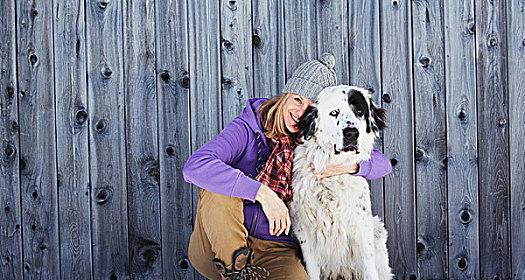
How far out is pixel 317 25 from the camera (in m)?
3.97

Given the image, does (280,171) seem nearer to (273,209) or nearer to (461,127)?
(273,209)

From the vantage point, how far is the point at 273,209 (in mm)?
3045

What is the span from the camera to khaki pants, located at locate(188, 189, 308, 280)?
3062 millimetres

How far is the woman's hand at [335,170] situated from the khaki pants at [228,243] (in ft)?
1.10

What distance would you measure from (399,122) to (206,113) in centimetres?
99

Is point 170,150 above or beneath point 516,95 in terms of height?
beneath

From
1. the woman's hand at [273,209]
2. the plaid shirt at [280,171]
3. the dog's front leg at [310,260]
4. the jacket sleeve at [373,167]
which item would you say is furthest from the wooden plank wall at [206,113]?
the woman's hand at [273,209]

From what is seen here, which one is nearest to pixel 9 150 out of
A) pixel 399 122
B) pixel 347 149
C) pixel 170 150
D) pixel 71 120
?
pixel 71 120

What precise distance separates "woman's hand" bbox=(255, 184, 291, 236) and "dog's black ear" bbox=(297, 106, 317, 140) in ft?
1.05

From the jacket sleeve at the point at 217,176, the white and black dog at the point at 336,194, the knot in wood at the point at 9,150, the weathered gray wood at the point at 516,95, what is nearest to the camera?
the jacket sleeve at the point at 217,176

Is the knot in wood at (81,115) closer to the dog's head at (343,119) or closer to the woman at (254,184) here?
the woman at (254,184)

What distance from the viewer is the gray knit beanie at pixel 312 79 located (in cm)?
319

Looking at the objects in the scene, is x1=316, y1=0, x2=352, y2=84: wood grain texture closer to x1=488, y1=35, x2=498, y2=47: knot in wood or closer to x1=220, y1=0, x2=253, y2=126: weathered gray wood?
x1=220, y1=0, x2=253, y2=126: weathered gray wood

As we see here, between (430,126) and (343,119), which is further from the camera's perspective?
(430,126)
